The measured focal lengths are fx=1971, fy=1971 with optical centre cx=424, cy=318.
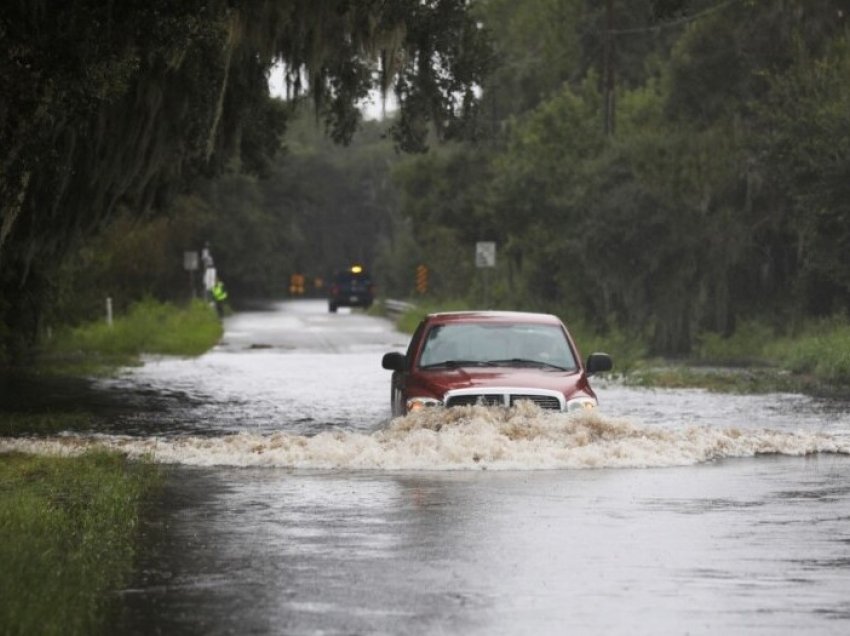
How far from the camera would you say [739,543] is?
1359 centimetres

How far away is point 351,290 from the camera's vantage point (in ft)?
345

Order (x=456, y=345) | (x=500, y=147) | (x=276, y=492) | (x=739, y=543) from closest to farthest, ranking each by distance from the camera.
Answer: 1. (x=739, y=543)
2. (x=276, y=492)
3. (x=456, y=345)
4. (x=500, y=147)

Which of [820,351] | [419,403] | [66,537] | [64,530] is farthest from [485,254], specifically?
[66,537]

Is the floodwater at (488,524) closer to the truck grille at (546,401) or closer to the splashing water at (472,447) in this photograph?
the splashing water at (472,447)

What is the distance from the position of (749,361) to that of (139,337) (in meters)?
16.7

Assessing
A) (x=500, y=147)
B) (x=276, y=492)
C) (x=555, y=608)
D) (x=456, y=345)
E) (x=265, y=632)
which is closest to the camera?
(x=265, y=632)

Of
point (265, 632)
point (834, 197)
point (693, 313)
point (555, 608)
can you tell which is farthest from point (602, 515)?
point (693, 313)

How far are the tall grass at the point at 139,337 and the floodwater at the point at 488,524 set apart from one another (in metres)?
21.5

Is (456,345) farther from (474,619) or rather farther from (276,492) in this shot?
(474,619)

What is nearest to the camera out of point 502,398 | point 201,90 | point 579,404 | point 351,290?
point 502,398

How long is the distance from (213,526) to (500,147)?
71.4 meters

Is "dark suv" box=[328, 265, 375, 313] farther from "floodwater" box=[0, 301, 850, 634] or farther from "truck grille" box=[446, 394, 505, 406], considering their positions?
"truck grille" box=[446, 394, 505, 406]

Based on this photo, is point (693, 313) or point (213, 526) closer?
point (213, 526)

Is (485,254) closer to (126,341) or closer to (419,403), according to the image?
(126,341)
